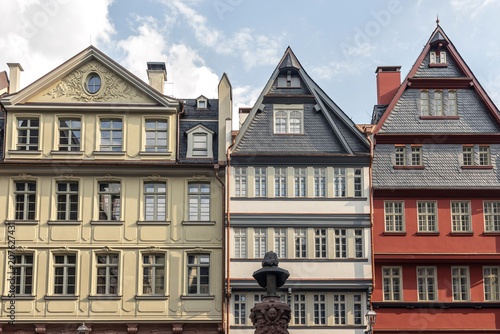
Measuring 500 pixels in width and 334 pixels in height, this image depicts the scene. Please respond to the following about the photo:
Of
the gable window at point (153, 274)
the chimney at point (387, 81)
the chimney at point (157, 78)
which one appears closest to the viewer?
the gable window at point (153, 274)

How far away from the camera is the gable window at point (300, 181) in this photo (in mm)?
32750

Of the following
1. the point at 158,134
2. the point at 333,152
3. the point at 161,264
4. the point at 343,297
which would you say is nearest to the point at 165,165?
the point at 158,134

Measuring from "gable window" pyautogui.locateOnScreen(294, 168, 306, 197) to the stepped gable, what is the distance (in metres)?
0.77

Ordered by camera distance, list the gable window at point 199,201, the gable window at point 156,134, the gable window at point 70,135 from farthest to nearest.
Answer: the gable window at point 156,134 → the gable window at point 70,135 → the gable window at point 199,201

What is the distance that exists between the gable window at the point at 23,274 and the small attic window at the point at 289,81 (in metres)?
13.1

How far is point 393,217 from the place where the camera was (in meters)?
33.4

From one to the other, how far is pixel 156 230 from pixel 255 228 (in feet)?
13.6

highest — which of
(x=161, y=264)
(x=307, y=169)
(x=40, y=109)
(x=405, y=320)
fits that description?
(x=40, y=109)

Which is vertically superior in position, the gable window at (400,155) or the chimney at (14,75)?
the chimney at (14,75)

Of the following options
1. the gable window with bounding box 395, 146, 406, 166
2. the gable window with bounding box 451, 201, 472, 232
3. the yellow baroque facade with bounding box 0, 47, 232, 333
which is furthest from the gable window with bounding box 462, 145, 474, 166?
the yellow baroque facade with bounding box 0, 47, 232, 333

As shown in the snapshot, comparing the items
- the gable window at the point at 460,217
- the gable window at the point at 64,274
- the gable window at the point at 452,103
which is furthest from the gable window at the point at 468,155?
the gable window at the point at 64,274

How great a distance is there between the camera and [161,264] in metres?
32.1

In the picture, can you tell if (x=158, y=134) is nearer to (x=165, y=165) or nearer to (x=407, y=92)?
(x=165, y=165)

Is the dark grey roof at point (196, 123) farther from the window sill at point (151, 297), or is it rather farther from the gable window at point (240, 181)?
the window sill at point (151, 297)
